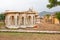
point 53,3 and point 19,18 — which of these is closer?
point 53,3

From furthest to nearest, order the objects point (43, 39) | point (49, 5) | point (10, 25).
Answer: point (10, 25), point (49, 5), point (43, 39)

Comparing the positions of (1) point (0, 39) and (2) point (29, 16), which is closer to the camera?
(1) point (0, 39)

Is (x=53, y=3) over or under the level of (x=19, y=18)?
over

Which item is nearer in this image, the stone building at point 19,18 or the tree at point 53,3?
the tree at point 53,3

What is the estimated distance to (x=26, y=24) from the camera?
24.2 meters

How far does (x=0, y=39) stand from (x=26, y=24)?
12933 millimetres

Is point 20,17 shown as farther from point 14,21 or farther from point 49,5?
point 49,5

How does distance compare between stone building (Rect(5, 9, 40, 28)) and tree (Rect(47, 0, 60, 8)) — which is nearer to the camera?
tree (Rect(47, 0, 60, 8))

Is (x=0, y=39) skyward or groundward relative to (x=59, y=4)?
groundward

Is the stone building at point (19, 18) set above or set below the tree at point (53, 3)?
below

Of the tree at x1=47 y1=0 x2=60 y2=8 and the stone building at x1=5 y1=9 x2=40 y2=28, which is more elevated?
the tree at x1=47 y1=0 x2=60 y2=8

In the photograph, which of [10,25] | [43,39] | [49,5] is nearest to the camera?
[43,39]

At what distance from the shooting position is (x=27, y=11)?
24.2m

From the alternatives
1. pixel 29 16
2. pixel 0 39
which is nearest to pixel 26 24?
pixel 29 16
